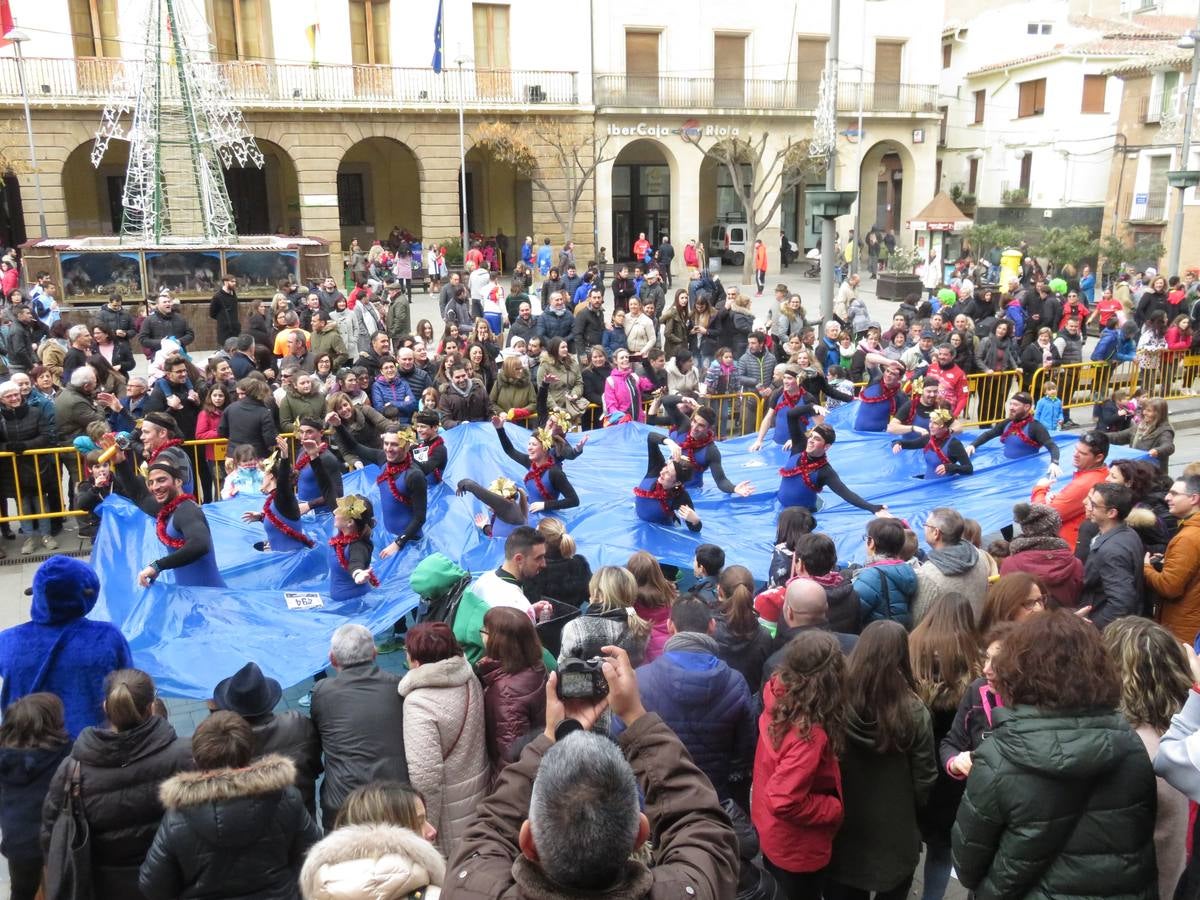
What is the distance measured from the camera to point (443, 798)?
13.9 feet

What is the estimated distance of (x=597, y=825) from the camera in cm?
224

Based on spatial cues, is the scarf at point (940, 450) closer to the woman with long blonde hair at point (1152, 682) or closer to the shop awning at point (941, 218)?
the woman with long blonde hair at point (1152, 682)

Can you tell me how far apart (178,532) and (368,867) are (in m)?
4.52

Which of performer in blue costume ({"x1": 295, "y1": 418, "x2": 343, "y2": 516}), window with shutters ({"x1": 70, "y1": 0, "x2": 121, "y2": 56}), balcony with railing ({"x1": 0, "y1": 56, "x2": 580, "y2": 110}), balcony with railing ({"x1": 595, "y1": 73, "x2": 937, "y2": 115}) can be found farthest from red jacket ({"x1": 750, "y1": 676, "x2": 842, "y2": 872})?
balcony with railing ({"x1": 595, "y1": 73, "x2": 937, "y2": 115})

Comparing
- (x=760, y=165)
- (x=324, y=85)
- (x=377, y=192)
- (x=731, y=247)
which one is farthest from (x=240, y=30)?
(x=731, y=247)

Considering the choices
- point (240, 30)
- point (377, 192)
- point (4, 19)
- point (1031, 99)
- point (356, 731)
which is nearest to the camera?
point (356, 731)

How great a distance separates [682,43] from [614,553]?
28.5 m

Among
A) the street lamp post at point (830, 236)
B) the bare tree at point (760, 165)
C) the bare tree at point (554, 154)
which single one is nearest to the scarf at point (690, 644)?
the street lamp post at point (830, 236)

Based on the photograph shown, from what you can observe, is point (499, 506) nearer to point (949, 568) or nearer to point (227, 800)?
point (949, 568)

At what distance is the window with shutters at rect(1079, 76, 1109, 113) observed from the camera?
3619 centimetres

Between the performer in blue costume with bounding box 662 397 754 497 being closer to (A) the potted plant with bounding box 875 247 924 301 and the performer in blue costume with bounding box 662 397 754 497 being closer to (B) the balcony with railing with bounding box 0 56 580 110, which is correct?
(A) the potted plant with bounding box 875 247 924 301

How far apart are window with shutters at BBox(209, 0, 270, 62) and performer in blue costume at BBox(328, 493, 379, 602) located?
26.3m

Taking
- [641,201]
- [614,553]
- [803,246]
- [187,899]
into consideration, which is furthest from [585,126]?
[187,899]

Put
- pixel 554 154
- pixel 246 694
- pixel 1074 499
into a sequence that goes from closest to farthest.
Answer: pixel 246 694
pixel 1074 499
pixel 554 154
